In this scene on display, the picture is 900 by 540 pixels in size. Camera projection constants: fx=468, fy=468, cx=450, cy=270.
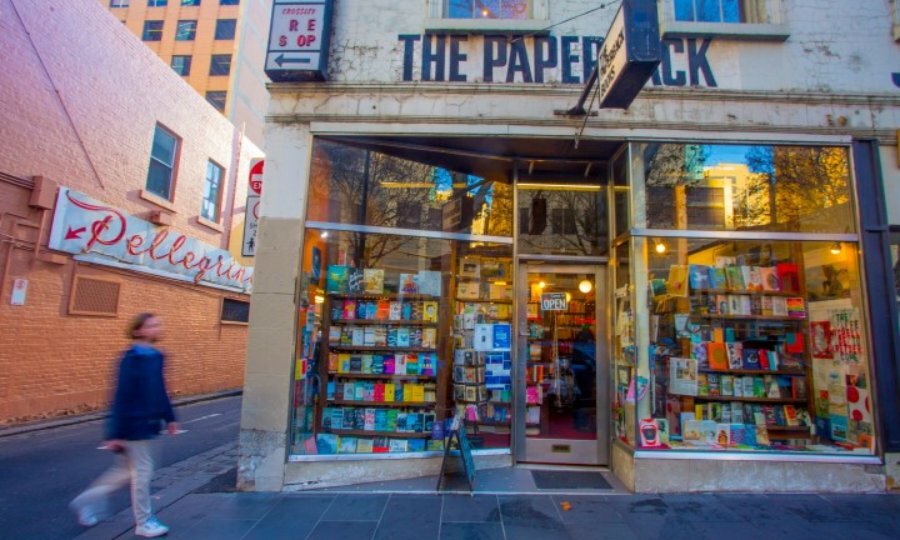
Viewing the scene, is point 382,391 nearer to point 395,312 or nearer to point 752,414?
point 395,312

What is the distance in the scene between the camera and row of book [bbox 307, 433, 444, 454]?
18.7 ft

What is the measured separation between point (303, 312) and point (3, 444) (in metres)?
6.16

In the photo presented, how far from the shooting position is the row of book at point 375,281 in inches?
240

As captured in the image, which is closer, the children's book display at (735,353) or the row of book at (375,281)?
the children's book display at (735,353)

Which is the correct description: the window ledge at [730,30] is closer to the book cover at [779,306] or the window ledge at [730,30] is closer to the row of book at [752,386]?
the book cover at [779,306]

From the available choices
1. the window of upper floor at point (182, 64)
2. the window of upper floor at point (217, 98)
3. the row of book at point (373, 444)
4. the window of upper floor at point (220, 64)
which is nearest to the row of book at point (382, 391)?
the row of book at point (373, 444)

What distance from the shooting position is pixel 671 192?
5926mm

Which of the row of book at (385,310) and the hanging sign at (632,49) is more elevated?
the hanging sign at (632,49)

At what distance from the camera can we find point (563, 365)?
20.5ft

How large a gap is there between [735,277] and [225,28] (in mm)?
30833

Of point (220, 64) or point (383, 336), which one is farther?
point (220, 64)

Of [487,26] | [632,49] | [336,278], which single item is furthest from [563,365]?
[487,26]

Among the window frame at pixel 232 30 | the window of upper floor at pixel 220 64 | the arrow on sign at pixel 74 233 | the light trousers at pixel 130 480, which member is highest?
the window frame at pixel 232 30

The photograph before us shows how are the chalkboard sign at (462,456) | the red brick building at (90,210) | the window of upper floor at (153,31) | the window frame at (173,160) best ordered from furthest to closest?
the window of upper floor at (153,31) < the window frame at (173,160) < the red brick building at (90,210) < the chalkboard sign at (462,456)
